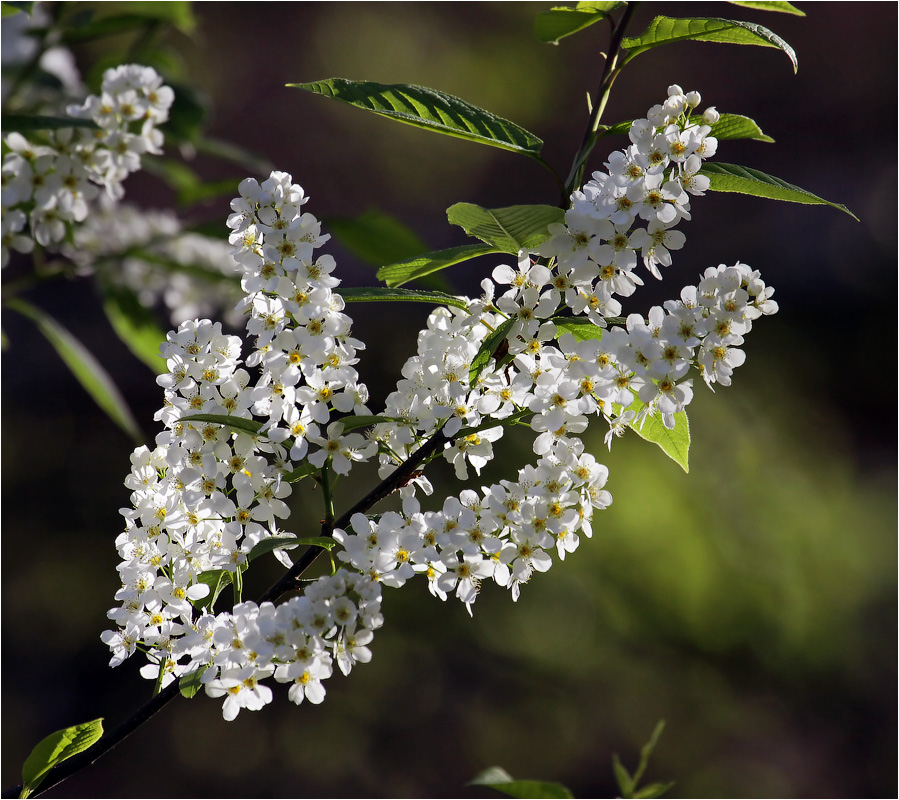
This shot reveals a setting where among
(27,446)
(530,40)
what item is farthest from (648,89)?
(27,446)

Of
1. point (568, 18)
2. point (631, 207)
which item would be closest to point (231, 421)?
point (631, 207)

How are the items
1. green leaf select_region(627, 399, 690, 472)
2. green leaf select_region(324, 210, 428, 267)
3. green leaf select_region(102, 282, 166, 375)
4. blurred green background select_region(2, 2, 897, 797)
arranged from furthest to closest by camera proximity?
blurred green background select_region(2, 2, 897, 797) → green leaf select_region(102, 282, 166, 375) → green leaf select_region(324, 210, 428, 267) → green leaf select_region(627, 399, 690, 472)

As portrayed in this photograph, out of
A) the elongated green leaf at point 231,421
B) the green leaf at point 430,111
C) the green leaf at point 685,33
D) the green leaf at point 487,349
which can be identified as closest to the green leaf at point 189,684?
the elongated green leaf at point 231,421

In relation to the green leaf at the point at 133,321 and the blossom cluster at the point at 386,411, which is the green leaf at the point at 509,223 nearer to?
the blossom cluster at the point at 386,411

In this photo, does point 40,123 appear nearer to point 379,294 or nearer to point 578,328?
point 379,294

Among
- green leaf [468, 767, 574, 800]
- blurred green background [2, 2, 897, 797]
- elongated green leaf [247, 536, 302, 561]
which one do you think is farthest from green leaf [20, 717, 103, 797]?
blurred green background [2, 2, 897, 797]

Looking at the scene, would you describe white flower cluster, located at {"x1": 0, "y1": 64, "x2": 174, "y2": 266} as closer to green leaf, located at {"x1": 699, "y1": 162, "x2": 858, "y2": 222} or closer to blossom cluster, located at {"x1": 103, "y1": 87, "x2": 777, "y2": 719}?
blossom cluster, located at {"x1": 103, "y1": 87, "x2": 777, "y2": 719}

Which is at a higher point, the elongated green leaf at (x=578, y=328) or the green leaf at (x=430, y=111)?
the green leaf at (x=430, y=111)
